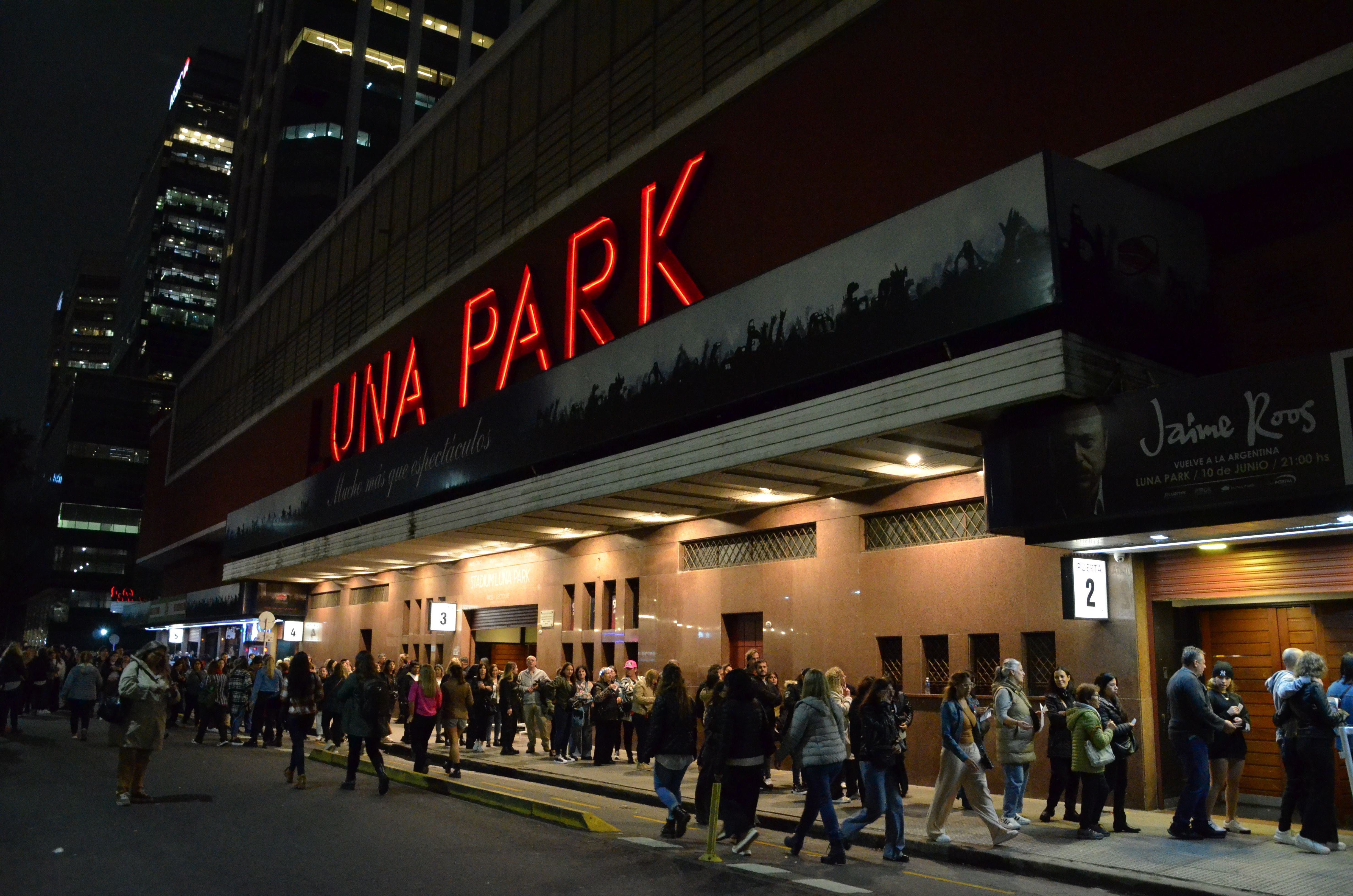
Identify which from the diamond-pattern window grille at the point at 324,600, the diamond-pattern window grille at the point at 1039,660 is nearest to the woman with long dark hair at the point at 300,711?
the diamond-pattern window grille at the point at 1039,660

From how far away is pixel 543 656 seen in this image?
2434cm

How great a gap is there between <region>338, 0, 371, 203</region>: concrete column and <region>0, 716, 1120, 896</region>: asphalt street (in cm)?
6450

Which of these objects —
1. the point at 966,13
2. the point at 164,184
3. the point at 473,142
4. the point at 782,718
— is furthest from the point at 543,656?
the point at 164,184

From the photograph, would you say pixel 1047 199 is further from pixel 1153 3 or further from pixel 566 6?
pixel 566 6

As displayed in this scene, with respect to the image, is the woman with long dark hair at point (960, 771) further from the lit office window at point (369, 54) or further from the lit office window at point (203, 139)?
the lit office window at point (203, 139)

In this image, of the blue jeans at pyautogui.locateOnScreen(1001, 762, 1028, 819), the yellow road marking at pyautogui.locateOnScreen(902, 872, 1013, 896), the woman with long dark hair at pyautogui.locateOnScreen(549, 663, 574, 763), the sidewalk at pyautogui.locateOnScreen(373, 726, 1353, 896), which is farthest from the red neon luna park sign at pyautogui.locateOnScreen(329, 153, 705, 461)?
the yellow road marking at pyautogui.locateOnScreen(902, 872, 1013, 896)

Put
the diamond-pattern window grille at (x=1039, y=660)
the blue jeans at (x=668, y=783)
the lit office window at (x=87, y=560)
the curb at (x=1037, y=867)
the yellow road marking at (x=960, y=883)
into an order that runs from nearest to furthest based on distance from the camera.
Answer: the curb at (x=1037, y=867), the yellow road marking at (x=960, y=883), the blue jeans at (x=668, y=783), the diamond-pattern window grille at (x=1039, y=660), the lit office window at (x=87, y=560)

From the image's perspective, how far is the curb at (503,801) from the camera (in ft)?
35.4

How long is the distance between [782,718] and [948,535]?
3.83 m

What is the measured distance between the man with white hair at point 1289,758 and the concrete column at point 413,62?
7493 centimetres

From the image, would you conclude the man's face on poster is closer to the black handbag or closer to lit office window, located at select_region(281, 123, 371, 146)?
the black handbag

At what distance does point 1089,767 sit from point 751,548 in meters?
8.88

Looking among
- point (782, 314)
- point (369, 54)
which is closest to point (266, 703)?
point (782, 314)

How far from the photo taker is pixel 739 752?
986cm
